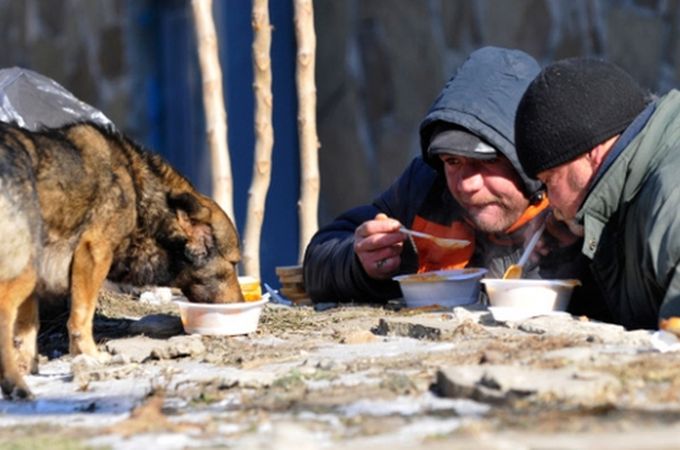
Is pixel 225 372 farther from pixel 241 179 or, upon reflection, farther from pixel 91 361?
pixel 241 179

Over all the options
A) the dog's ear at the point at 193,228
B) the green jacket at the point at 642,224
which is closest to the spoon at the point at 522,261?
the green jacket at the point at 642,224

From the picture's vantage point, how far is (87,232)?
20.2 feet

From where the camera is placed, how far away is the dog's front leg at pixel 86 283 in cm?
602

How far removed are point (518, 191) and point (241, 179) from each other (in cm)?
514

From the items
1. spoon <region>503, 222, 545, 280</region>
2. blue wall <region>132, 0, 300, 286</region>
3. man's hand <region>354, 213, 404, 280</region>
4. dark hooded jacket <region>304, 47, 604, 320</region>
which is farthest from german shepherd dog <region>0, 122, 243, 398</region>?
blue wall <region>132, 0, 300, 286</region>

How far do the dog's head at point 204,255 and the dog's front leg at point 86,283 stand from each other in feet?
1.76

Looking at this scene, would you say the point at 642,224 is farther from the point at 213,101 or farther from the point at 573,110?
the point at 213,101

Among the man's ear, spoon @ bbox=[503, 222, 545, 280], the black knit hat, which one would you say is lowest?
spoon @ bbox=[503, 222, 545, 280]

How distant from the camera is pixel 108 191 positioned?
6238 millimetres

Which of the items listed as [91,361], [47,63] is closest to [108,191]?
[91,361]

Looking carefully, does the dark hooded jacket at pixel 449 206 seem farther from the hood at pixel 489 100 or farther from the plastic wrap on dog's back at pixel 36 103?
the plastic wrap on dog's back at pixel 36 103

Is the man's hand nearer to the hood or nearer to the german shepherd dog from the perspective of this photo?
the hood

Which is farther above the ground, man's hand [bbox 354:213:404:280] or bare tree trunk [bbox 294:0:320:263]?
bare tree trunk [bbox 294:0:320:263]

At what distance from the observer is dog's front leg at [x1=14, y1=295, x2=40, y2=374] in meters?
5.71
